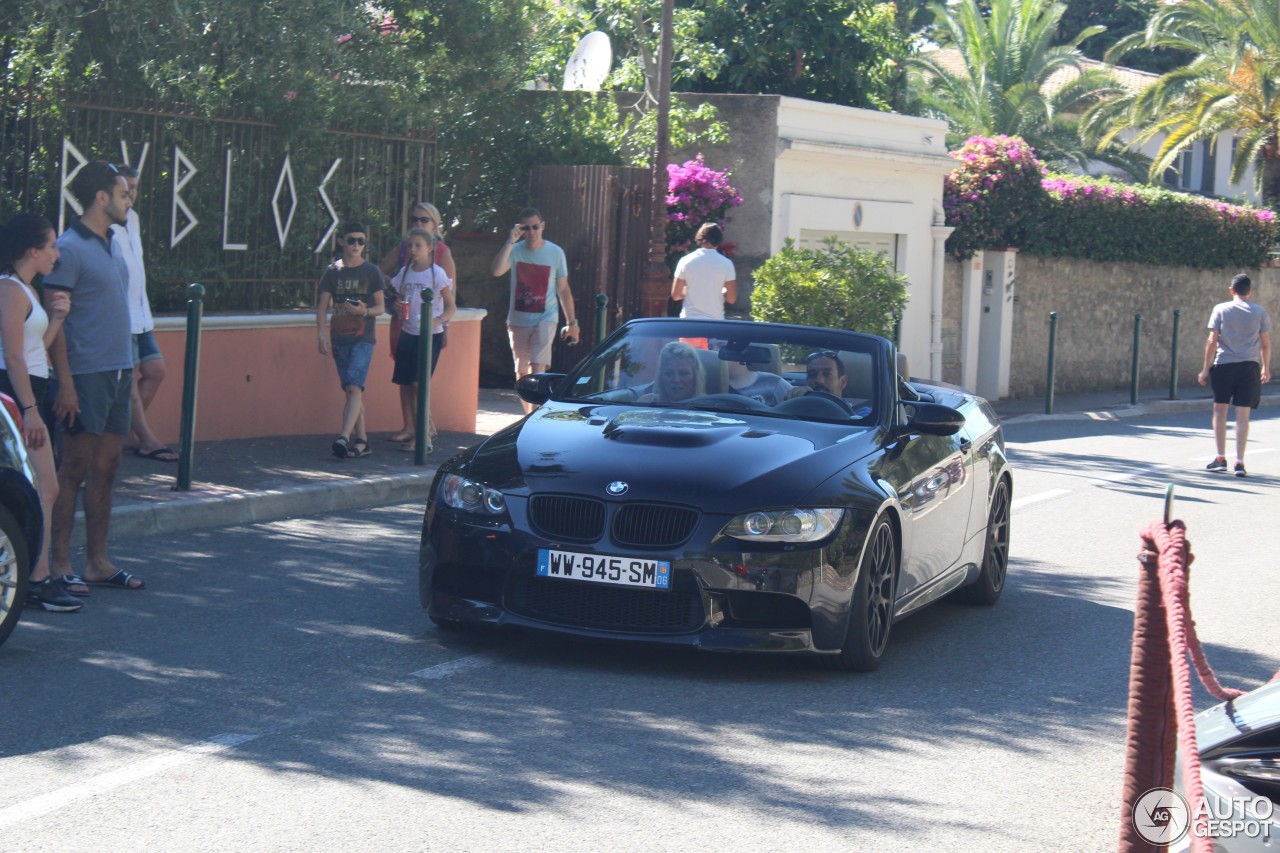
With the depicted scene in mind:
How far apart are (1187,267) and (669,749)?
93.0ft

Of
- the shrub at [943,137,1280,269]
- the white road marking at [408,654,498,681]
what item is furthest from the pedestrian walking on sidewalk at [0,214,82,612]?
the shrub at [943,137,1280,269]

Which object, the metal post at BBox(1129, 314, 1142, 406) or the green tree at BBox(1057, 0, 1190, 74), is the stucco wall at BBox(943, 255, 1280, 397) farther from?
the green tree at BBox(1057, 0, 1190, 74)

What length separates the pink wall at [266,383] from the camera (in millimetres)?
12461

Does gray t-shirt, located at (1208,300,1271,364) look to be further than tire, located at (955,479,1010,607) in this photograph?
Yes

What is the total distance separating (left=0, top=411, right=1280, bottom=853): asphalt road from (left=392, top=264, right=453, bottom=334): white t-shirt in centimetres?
420

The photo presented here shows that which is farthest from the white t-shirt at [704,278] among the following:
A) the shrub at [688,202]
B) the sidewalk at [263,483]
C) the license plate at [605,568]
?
the license plate at [605,568]

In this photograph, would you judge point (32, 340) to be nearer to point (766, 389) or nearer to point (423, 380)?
point (766, 389)

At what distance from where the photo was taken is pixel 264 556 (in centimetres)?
917

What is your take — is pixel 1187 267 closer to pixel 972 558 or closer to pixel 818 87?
→ pixel 818 87

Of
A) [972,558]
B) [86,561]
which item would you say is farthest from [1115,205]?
[86,561]

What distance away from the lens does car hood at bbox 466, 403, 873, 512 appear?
21.6 feet

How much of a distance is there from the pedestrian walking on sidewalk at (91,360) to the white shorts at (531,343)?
278 inches

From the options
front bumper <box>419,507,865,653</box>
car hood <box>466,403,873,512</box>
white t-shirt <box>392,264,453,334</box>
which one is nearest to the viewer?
front bumper <box>419,507,865,653</box>

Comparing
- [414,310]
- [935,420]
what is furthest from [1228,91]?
[935,420]
